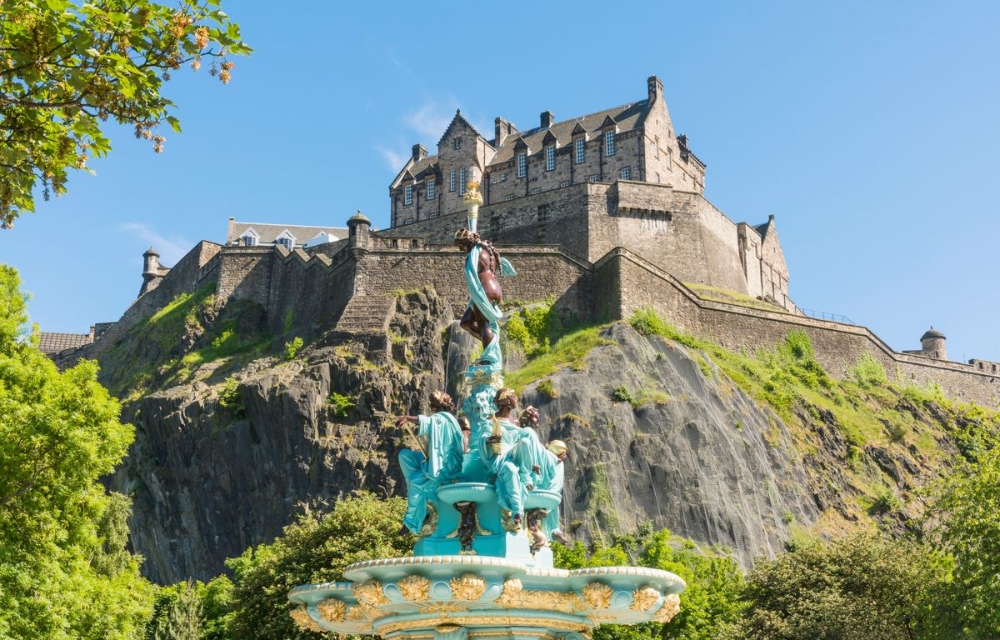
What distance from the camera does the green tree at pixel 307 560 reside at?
32250 mm

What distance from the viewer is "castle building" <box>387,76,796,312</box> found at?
64000 mm

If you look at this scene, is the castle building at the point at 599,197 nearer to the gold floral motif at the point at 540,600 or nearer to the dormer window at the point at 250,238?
the dormer window at the point at 250,238

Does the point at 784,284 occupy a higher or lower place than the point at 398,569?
higher

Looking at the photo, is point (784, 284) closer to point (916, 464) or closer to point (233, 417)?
point (916, 464)

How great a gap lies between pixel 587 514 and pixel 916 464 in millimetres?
19972

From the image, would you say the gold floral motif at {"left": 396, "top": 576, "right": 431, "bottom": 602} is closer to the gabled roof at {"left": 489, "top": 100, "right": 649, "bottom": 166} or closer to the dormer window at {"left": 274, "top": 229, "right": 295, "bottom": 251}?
Answer: the gabled roof at {"left": 489, "top": 100, "right": 649, "bottom": 166}

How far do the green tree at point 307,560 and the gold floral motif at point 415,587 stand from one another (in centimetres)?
2058

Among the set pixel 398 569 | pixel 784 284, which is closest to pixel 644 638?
pixel 398 569

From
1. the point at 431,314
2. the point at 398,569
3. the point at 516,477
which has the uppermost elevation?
the point at 431,314

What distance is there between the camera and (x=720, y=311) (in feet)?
197

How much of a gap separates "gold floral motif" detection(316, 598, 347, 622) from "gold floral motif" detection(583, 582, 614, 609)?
2908 millimetres

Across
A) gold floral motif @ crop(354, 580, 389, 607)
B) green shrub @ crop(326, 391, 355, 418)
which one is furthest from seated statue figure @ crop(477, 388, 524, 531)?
green shrub @ crop(326, 391, 355, 418)

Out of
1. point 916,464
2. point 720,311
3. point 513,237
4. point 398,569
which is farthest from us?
point 513,237

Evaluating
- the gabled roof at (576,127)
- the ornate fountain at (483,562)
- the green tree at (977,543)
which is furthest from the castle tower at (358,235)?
the ornate fountain at (483,562)
